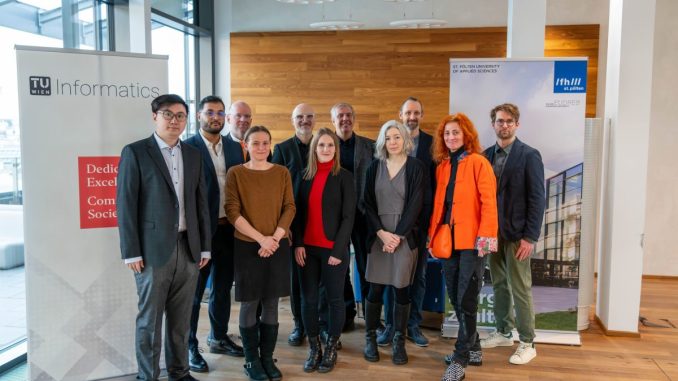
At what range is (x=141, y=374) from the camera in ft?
10.0

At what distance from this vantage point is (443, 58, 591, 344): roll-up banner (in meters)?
4.05

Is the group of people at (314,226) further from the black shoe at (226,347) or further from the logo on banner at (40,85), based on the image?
the logo on banner at (40,85)

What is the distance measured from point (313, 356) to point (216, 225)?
1079 millimetres

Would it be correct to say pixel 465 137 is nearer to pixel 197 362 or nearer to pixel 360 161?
pixel 360 161

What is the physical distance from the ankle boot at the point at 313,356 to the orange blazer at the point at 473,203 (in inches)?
44.4

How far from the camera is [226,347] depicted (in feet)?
12.4

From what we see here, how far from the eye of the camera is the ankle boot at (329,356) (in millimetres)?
3498

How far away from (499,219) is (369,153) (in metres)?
1.04

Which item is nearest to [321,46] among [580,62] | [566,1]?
[566,1]

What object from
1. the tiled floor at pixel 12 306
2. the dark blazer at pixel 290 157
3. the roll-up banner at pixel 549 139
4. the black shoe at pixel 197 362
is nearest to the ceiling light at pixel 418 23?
the roll-up banner at pixel 549 139

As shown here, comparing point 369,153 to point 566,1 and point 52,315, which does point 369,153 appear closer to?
point 52,315

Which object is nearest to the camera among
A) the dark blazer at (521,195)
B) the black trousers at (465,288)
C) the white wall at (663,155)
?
the black trousers at (465,288)

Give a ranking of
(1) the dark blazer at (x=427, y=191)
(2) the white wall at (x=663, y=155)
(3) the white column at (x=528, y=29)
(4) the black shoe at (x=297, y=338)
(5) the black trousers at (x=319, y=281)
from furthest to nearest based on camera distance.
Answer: (2) the white wall at (x=663, y=155), (3) the white column at (x=528, y=29), (4) the black shoe at (x=297, y=338), (1) the dark blazer at (x=427, y=191), (5) the black trousers at (x=319, y=281)

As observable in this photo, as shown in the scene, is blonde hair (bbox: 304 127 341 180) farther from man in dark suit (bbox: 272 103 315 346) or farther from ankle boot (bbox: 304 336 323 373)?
ankle boot (bbox: 304 336 323 373)
